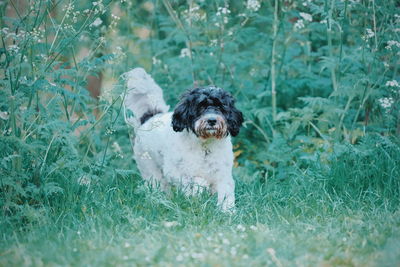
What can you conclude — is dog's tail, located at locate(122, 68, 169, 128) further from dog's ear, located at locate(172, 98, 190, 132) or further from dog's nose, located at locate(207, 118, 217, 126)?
dog's nose, located at locate(207, 118, 217, 126)

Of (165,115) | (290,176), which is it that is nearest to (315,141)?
(290,176)

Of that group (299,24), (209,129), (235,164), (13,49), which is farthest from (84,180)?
(299,24)

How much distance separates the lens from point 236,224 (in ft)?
15.9

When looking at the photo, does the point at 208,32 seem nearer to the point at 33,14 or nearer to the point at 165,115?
the point at 165,115

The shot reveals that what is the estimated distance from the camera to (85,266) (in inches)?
143

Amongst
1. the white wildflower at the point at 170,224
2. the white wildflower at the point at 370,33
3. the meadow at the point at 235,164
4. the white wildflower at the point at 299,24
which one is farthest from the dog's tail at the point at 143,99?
A: the white wildflower at the point at 370,33

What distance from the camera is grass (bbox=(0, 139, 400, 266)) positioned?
3.75m

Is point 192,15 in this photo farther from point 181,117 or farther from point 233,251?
point 233,251

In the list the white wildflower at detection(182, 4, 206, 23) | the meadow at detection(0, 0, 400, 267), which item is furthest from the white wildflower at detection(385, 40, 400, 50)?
the white wildflower at detection(182, 4, 206, 23)

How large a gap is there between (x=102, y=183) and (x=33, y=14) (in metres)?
1.74

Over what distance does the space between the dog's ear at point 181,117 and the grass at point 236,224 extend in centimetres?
65

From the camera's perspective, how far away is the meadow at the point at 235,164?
13.0 ft

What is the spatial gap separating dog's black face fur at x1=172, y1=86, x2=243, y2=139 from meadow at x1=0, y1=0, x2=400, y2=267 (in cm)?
56

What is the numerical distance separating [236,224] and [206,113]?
3.66ft
